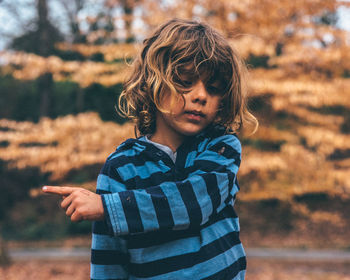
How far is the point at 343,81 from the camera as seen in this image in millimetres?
4250

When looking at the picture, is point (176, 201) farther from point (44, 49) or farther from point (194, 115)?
point (44, 49)

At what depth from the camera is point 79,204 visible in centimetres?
82

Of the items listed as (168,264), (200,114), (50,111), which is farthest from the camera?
(50,111)

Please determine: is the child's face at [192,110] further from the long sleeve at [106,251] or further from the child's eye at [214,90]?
the long sleeve at [106,251]

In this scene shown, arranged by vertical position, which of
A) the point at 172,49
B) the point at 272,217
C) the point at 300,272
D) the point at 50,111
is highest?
the point at 172,49

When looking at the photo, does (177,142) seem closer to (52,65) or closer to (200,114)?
(200,114)

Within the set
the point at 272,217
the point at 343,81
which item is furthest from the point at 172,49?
the point at 272,217

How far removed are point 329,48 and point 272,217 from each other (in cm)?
392

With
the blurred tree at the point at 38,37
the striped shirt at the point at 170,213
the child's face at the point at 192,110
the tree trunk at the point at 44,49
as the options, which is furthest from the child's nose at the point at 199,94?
the blurred tree at the point at 38,37

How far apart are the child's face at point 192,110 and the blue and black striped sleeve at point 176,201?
0.11m

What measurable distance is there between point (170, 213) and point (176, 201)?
3cm

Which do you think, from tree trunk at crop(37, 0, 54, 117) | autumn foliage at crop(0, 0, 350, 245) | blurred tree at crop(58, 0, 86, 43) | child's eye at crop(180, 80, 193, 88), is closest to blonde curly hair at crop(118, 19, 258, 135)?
child's eye at crop(180, 80, 193, 88)

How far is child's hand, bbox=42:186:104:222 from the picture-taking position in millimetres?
812

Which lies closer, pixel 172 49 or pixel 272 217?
pixel 172 49
